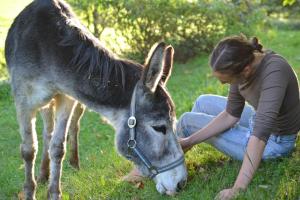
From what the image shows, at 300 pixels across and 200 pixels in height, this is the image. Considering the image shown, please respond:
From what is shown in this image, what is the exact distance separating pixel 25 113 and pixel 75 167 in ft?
4.74

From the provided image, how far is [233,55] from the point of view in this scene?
12.1ft

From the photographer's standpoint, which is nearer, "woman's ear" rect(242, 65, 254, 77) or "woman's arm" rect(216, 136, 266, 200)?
"woman's arm" rect(216, 136, 266, 200)

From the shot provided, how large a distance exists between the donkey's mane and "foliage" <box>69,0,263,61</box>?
6.31m

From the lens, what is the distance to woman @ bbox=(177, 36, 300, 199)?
3670 millimetres

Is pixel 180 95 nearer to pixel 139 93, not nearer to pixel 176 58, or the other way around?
pixel 176 58

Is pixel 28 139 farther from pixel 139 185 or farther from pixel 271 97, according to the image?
pixel 271 97

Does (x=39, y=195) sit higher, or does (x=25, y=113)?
(x=25, y=113)

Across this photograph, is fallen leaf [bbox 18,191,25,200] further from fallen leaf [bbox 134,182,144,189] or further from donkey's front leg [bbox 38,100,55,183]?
fallen leaf [bbox 134,182,144,189]

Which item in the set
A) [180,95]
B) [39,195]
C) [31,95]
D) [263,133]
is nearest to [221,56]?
[263,133]

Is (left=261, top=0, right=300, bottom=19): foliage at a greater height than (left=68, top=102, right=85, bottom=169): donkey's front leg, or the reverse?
(left=68, top=102, right=85, bottom=169): donkey's front leg

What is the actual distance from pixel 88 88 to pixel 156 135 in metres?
0.69

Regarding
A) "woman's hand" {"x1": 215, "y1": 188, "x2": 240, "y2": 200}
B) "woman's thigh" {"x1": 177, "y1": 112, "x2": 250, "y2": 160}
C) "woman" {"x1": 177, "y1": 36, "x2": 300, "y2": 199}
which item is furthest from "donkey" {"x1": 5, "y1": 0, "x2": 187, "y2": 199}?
"woman's thigh" {"x1": 177, "y1": 112, "x2": 250, "y2": 160}

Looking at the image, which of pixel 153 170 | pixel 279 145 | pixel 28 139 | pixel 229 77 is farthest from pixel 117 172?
pixel 229 77

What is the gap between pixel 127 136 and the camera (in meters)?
3.84
